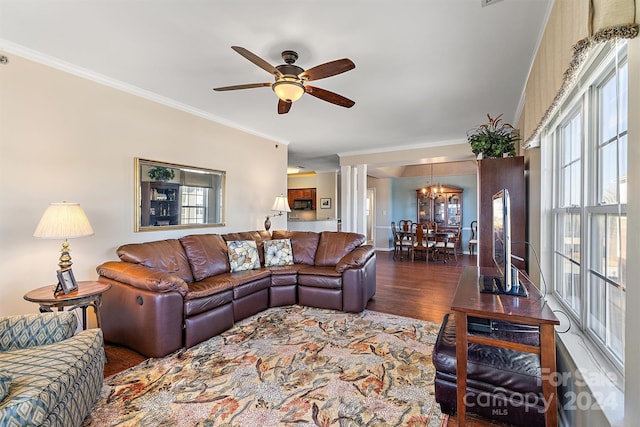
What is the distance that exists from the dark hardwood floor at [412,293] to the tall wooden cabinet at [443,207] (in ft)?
7.16

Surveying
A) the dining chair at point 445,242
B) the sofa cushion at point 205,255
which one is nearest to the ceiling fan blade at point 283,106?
the sofa cushion at point 205,255

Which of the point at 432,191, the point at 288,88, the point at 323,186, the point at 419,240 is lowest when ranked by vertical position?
the point at 419,240

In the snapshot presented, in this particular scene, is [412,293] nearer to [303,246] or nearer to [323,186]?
[303,246]

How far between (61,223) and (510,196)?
4.05m

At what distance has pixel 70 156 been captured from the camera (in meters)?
2.71

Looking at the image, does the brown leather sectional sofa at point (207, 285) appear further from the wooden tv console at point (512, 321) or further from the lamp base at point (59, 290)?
the wooden tv console at point (512, 321)

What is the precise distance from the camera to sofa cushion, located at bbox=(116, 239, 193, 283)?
282 centimetres

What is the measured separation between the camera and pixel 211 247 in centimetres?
361

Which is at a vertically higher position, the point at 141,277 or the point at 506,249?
the point at 506,249

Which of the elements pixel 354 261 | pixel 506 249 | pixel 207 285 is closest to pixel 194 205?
pixel 207 285

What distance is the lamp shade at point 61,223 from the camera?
7.11 feet

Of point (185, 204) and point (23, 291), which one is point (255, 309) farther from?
point (23, 291)

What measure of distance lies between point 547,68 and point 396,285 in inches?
146

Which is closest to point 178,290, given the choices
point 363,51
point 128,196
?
point 128,196
